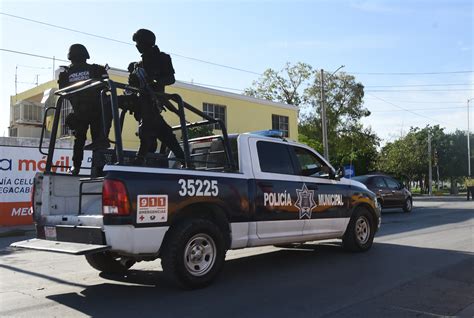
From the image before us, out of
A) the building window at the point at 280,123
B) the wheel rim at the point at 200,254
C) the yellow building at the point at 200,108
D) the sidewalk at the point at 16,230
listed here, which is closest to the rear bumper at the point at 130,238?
the wheel rim at the point at 200,254

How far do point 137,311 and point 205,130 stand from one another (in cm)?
1566

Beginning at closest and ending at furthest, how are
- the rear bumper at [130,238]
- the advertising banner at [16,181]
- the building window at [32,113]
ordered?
1. the rear bumper at [130,238]
2. the advertising banner at [16,181]
3. the building window at [32,113]

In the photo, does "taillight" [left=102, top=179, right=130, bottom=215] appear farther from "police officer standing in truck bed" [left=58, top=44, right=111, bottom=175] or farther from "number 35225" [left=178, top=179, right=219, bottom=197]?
"police officer standing in truck bed" [left=58, top=44, right=111, bottom=175]

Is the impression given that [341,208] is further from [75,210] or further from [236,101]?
[236,101]

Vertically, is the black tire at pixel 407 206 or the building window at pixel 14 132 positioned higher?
the building window at pixel 14 132

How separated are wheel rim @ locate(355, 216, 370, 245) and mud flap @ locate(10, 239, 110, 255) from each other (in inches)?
191

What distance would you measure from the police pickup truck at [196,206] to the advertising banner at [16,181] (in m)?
10.0

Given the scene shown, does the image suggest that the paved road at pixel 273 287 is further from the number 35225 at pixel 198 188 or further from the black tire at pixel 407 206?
the black tire at pixel 407 206

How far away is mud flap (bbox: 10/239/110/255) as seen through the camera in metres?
4.95

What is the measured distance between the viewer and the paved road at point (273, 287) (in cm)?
485

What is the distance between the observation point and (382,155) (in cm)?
5119

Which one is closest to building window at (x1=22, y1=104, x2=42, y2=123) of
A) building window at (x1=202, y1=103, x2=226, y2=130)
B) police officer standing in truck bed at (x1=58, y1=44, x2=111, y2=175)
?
building window at (x1=202, y1=103, x2=226, y2=130)

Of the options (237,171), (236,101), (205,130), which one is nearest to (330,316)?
(237,171)

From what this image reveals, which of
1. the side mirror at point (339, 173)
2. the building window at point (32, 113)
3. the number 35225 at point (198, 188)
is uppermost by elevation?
the building window at point (32, 113)
